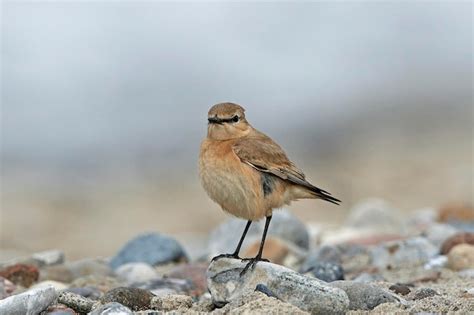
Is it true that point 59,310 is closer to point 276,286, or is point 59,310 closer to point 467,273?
point 276,286

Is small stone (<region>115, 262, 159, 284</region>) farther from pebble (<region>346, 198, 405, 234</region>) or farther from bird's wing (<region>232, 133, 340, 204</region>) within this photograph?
pebble (<region>346, 198, 405, 234</region>)

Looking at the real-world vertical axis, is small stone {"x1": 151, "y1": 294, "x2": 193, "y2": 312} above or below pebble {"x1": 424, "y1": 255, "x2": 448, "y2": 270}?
below

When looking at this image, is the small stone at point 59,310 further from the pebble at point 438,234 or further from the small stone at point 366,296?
the pebble at point 438,234

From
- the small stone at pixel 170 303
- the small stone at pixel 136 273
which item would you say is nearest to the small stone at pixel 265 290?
the small stone at pixel 170 303

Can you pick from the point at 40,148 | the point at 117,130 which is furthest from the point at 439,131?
the point at 40,148

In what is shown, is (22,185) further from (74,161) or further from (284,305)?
(284,305)

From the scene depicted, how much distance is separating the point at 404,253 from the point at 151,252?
256 centimetres

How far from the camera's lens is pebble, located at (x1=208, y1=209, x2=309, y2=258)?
10.5 metres

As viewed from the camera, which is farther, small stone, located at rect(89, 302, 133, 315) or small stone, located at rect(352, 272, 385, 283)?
small stone, located at rect(352, 272, 385, 283)

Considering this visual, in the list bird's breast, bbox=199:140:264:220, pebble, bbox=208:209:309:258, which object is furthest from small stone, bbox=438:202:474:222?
bird's breast, bbox=199:140:264:220

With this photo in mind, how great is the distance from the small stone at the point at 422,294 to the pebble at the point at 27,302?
8.09 ft

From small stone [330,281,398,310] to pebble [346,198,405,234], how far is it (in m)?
4.93

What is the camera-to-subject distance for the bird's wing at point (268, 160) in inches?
286

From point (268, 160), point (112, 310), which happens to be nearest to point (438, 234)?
point (268, 160)
